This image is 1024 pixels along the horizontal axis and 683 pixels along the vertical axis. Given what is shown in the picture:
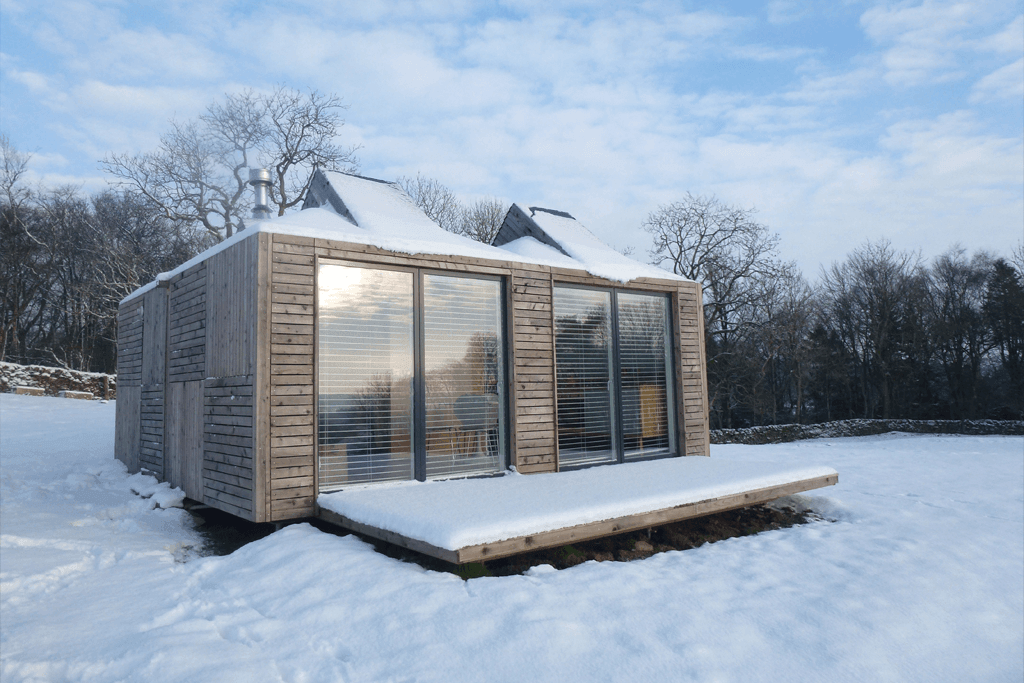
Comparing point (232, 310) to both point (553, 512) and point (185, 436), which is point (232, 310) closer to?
point (185, 436)

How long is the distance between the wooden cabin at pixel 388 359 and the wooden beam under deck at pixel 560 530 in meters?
0.85

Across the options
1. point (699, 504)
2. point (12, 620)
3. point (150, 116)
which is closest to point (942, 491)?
point (699, 504)

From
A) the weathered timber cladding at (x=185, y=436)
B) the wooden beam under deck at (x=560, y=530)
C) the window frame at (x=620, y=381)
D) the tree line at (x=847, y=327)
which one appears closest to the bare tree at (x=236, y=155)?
the tree line at (x=847, y=327)

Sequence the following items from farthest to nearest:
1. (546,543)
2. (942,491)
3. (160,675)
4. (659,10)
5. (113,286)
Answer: (113,286) → (659,10) → (942,491) → (546,543) → (160,675)

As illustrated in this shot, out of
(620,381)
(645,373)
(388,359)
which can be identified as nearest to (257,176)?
(388,359)

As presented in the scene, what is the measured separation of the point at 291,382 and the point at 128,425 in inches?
176

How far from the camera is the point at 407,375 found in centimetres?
555

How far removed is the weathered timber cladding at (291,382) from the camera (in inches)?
189

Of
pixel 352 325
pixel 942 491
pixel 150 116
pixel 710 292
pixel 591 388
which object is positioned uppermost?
pixel 150 116

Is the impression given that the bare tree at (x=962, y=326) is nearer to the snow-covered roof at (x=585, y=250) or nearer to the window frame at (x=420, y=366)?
the snow-covered roof at (x=585, y=250)

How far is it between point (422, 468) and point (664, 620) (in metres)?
2.76

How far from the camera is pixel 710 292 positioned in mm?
20656

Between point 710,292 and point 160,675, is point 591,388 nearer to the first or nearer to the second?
point 160,675

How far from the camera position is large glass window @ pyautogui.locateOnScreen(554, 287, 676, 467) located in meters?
6.64
